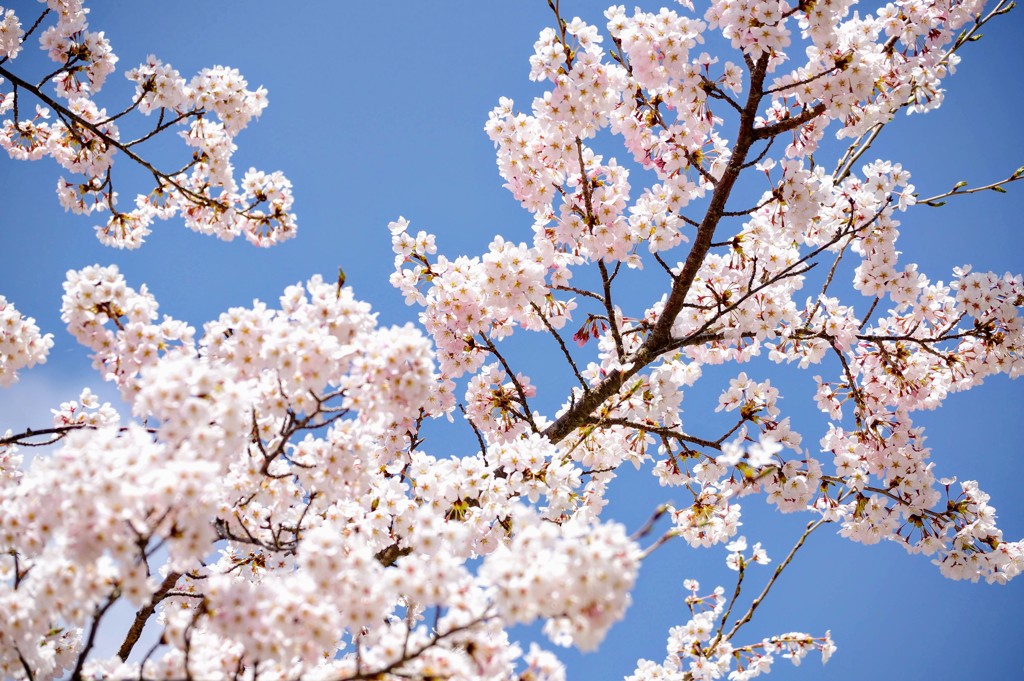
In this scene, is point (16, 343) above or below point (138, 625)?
above

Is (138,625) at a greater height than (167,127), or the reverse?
(167,127)

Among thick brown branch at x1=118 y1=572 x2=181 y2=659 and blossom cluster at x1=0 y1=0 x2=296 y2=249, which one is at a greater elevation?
blossom cluster at x1=0 y1=0 x2=296 y2=249

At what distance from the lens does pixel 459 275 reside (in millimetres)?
6562

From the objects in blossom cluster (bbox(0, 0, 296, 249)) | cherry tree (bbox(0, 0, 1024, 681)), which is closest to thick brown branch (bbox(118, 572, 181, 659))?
cherry tree (bbox(0, 0, 1024, 681))

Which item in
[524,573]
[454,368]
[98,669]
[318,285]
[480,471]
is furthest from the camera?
[454,368]

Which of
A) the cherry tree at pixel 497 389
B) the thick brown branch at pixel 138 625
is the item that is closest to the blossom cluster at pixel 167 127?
the cherry tree at pixel 497 389

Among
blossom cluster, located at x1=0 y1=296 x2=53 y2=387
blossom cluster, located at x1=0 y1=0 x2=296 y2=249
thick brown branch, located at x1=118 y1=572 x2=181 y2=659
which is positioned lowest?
thick brown branch, located at x1=118 y1=572 x2=181 y2=659

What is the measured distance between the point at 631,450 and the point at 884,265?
3.43 meters

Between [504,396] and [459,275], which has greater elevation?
[459,275]

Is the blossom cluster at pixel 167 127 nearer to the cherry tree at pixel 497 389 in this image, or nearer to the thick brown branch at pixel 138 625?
the cherry tree at pixel 497 389

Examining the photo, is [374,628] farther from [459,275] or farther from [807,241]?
[807,241]

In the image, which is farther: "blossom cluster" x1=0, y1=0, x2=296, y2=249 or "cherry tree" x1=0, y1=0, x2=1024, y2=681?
"blossom cluster" x1=0, y1=0, x2=296, y2=249

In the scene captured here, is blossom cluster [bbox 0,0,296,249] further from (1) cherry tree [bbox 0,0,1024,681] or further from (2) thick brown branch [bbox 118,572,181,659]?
(2) thick brown branch [bbox 118,572,181,659]

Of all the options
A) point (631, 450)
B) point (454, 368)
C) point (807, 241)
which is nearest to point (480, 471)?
point (454, 368)
